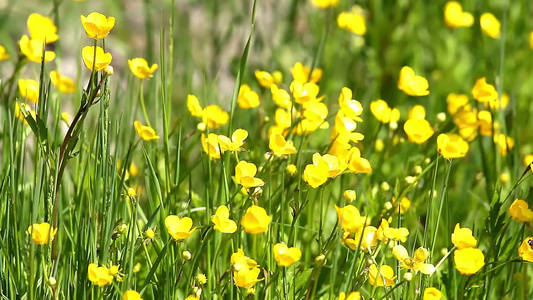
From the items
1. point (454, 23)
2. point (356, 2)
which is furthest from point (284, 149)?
point (356, 2)

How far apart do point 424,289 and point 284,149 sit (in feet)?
1.20

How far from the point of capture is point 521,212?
1.50 m

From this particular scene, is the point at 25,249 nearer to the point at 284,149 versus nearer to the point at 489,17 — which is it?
the point at 284,149

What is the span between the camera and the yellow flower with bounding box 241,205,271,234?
4.42 ft

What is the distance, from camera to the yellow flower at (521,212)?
1501mm

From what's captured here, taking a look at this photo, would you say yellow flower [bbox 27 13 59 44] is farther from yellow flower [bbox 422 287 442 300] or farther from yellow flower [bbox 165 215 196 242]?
yellow flower [bbox 422 287 442 300]

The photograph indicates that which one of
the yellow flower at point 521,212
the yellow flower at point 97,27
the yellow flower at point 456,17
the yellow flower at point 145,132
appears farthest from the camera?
the yellow flower at point 456,17

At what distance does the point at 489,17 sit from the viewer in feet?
8.66

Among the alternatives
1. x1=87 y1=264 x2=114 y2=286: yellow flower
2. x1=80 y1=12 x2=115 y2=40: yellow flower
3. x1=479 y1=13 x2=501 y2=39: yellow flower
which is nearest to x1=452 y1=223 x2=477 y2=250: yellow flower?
x1=87 y1=264 x2=114 y2=286: yellow flower

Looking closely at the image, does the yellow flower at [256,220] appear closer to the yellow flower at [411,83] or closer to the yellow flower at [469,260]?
the yellow flower at [469,260]

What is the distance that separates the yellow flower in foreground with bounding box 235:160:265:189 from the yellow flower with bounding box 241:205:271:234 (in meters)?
0.06

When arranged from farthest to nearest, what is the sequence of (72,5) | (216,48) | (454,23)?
(72,5)
(216,48)
(454,23)

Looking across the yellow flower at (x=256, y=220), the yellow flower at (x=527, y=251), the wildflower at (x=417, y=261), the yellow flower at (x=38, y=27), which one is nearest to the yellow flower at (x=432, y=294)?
the wildflower at (x=417, y=261)

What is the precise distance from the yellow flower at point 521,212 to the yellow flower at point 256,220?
49 cm
